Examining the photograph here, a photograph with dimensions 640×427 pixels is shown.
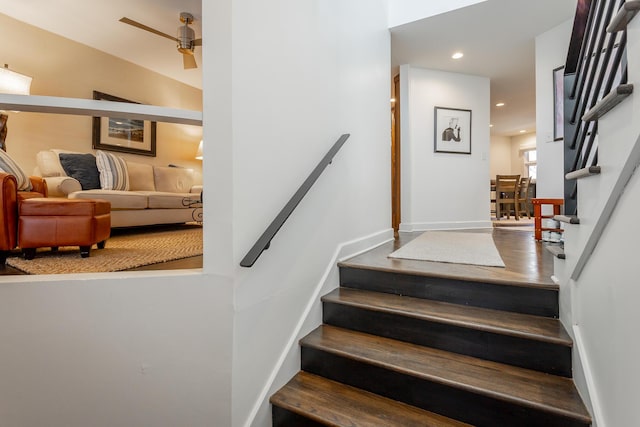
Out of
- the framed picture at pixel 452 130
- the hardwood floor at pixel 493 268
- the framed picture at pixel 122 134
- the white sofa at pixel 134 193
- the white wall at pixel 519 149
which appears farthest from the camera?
the white wall at pixel 519 149

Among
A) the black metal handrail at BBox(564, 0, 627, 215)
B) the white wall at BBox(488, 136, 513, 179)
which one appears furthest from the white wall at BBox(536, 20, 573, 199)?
the white wall at BBox(488, 136, 513, 179)

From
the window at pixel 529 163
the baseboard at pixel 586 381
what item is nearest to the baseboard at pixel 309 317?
the baseboard at pixel 586 381

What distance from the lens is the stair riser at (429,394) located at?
109 cm

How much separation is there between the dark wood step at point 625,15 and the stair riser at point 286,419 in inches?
69.3

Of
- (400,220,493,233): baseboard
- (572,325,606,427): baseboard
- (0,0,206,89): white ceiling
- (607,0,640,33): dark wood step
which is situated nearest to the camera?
(607,0,640,33): dark wood step

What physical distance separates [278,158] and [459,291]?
126 cm

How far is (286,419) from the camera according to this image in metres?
1.34

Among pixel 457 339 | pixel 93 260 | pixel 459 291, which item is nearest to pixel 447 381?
pixel 457 339

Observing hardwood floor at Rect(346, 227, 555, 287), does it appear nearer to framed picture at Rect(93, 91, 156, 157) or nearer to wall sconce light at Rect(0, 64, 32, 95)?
wall sconce light at Rect(0, 64, 32, 95)

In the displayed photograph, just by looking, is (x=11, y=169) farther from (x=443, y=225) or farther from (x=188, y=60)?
(x=443, y=225)

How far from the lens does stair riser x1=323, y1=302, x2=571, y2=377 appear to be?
1.24 meters

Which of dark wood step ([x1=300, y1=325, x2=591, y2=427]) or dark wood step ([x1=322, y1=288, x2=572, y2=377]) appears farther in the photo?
dark wood step ([x1=322, y1=288, x2=572, y2=377])

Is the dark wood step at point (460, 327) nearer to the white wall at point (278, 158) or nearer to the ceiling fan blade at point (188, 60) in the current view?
the white wall at point (278, 158)

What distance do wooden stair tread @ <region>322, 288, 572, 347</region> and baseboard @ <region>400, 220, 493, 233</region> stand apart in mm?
2736
